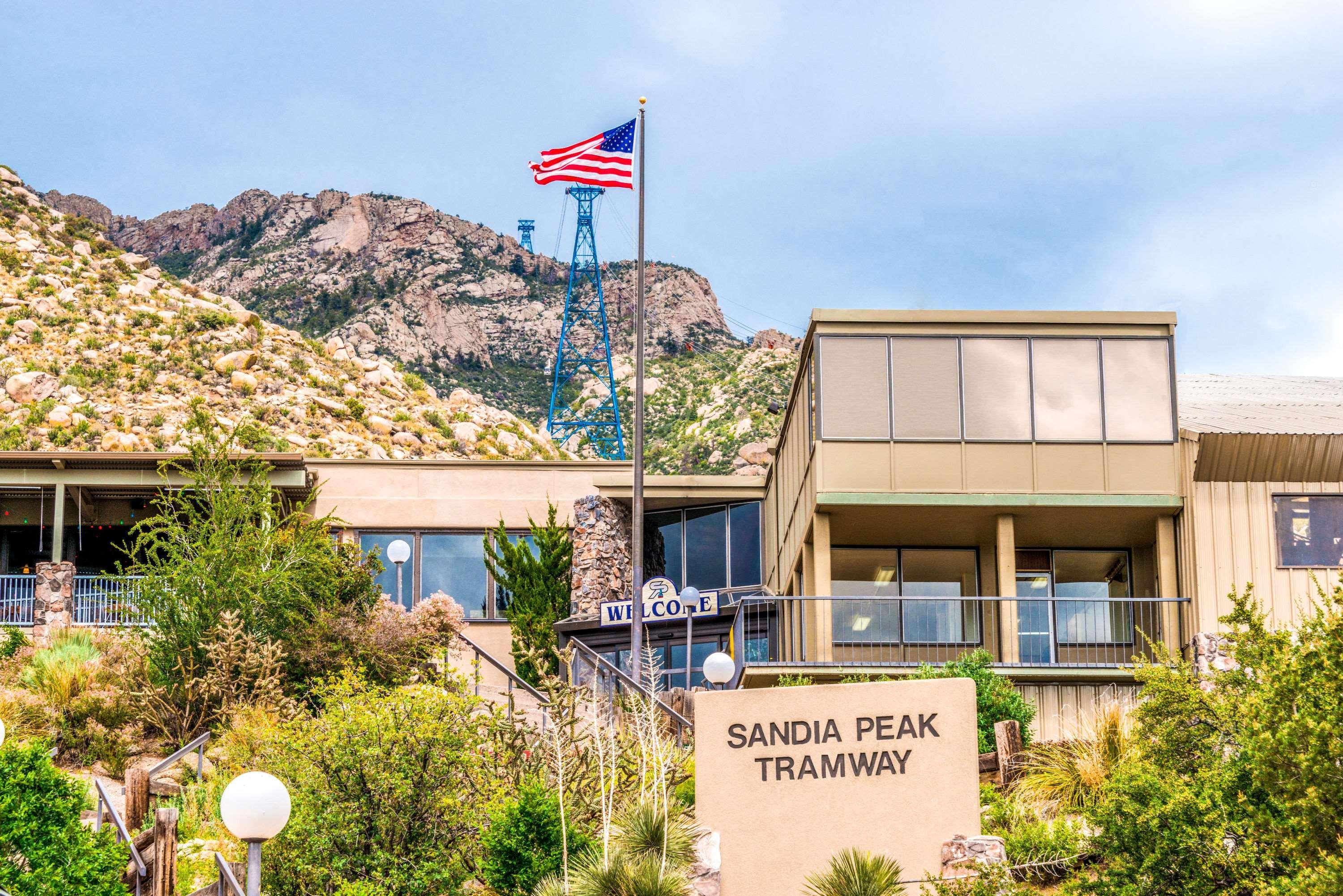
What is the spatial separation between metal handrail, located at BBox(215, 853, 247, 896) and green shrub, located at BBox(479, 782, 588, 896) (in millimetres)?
2075

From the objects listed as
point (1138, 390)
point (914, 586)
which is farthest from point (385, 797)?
point (1138, 390)

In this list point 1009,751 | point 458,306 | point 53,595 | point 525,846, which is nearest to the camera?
point 525,846

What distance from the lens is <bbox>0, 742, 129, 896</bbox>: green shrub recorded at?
11828mm

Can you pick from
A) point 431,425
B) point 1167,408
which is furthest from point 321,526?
point 431,425

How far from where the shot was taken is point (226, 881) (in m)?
12.9

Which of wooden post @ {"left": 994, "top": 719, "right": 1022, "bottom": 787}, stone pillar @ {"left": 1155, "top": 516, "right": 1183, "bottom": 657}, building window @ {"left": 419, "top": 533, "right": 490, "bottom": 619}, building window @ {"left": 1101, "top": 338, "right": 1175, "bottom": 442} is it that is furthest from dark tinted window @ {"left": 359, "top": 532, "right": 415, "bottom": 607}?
wooden post @ {"left": 994, "top": 719, "right": 1022, "bottom": 787}

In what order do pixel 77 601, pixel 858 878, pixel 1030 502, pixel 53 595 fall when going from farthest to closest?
pixel 77 601 → pixel 53 595 → pixel 1030 502 → pixel 858 878

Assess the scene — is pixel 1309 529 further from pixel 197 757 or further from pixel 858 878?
pixel 197 757

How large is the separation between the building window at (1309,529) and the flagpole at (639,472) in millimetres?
9437

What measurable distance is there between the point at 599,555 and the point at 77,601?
10012 mm

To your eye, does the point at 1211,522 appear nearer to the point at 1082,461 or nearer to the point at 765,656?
the point at 1082,461

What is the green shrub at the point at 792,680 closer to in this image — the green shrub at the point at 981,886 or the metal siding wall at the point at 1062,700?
the metal siding wall at the point at 1062,700

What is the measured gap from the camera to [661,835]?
12750 mm

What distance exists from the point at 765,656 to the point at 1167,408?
25.9 ft
